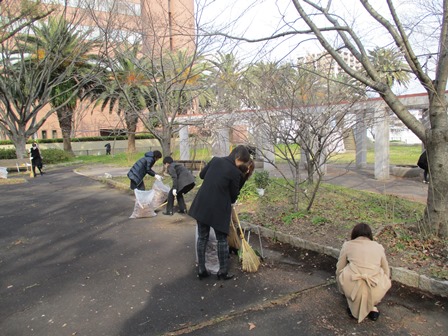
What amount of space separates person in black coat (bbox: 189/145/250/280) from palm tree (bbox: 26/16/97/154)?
11236mm

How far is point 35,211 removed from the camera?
8.42 metres

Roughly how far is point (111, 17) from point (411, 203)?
29.2ft

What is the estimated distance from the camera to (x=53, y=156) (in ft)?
79.5

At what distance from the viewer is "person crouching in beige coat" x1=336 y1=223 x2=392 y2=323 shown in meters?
3.18

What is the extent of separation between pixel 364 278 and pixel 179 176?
4.78 m

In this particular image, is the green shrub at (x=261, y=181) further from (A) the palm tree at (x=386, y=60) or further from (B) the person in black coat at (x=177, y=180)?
(A) the palm tree at (x=386, y=60)

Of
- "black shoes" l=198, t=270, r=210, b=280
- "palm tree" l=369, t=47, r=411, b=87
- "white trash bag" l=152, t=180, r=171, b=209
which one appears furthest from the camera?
"white trash bag" l=152, t=180, r=171, b=209

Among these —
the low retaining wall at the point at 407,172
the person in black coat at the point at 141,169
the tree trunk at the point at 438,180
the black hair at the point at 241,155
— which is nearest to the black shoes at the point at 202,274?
the black hair at the point at 241,155

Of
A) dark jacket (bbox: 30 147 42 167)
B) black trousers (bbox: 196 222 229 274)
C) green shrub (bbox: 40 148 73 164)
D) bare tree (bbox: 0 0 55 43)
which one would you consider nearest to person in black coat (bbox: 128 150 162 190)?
black trousers (bbox: 196 222 229 274)

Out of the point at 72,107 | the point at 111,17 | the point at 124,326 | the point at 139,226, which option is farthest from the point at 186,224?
the point at 72,107

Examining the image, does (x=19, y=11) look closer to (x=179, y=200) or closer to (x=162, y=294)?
(x=179, y=200)

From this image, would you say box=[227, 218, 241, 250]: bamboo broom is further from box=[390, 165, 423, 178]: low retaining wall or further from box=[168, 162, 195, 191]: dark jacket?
box=[390, 165, 423, 178]: low retaining wall

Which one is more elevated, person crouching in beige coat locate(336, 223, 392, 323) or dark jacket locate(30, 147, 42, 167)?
dark jacket locate(30, 147, 42, 167)

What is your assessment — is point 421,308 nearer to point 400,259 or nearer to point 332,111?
point 400,259
